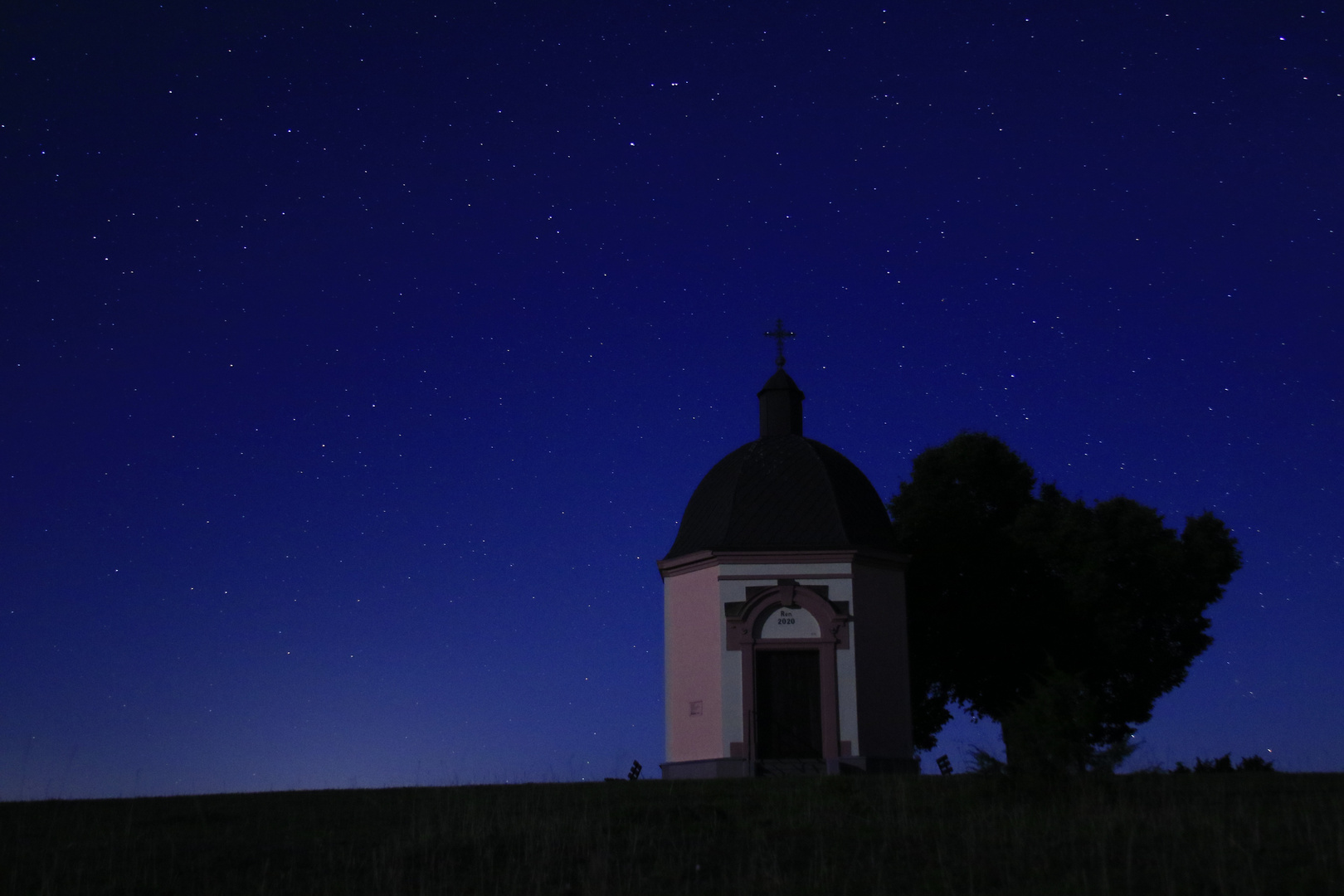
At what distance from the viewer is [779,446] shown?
2975 cm

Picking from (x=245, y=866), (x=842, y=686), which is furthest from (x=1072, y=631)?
(x=245, y=866)

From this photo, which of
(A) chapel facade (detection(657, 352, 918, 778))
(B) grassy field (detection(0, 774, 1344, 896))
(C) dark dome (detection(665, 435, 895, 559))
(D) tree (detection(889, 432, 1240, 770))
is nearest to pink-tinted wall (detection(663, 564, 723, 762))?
(A) chapel facade (detection(657, 352, 918, 778))

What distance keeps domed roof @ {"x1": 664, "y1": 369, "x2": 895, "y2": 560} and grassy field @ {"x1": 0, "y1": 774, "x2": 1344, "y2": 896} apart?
1040cm

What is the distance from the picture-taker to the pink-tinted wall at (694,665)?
26.1 metres

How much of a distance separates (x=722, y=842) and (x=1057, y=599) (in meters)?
22.2

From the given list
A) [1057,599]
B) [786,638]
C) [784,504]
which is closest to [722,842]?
[786,638]

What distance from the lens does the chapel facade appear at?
25672mm

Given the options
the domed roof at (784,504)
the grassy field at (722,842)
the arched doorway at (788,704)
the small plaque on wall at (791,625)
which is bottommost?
the grassy field at (722,842)

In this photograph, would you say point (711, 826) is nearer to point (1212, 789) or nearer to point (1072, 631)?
point (1212, 789)

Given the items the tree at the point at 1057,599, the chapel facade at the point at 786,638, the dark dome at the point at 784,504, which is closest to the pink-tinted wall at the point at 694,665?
the chapel facade at the point at 786,638

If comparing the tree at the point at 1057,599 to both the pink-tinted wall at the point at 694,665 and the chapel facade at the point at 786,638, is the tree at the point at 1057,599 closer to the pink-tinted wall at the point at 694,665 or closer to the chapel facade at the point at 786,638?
the chapel facade at the point at 786,638

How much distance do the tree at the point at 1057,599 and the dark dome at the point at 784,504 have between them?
4.23m

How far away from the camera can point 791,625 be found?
26.2m

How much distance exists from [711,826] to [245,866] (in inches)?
181
